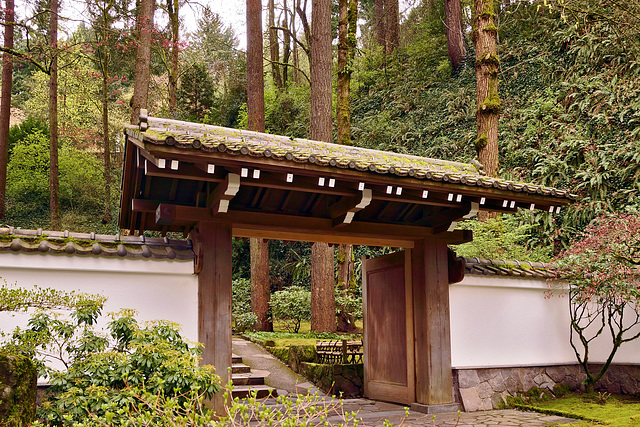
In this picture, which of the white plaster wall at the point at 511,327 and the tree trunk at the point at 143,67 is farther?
the tree trunk at the point at 143,67

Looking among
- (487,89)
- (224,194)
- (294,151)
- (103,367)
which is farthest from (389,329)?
(487,89)

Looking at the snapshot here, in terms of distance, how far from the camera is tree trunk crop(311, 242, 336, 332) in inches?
450

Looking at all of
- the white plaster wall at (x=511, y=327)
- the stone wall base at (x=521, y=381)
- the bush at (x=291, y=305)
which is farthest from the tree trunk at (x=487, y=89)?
the bush at (x=291, y=305)

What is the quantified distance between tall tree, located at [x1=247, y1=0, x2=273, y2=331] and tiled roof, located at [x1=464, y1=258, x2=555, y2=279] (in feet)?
22.1

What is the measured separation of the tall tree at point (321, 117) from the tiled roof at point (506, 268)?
464 centimetres

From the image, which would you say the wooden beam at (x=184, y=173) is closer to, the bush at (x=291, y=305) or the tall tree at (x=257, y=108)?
the tall tree at (x=257, y=108)

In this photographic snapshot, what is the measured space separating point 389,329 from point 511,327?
1.69 metres

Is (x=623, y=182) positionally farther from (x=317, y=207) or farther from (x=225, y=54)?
(x=225, y=54)

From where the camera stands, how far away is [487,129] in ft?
31.1

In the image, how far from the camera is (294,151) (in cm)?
519

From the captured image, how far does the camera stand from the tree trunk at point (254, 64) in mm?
12758

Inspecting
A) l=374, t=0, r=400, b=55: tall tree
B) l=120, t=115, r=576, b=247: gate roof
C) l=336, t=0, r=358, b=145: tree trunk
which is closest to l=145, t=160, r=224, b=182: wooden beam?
l=120, t=115, r=576, b=247: gate roof

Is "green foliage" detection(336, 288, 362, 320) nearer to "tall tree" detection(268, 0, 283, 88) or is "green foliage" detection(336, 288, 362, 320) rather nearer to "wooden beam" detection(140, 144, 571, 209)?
"wooden beam" detection(140, 144, 571, 209)

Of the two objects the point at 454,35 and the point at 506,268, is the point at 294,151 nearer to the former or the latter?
the point at 506,268
